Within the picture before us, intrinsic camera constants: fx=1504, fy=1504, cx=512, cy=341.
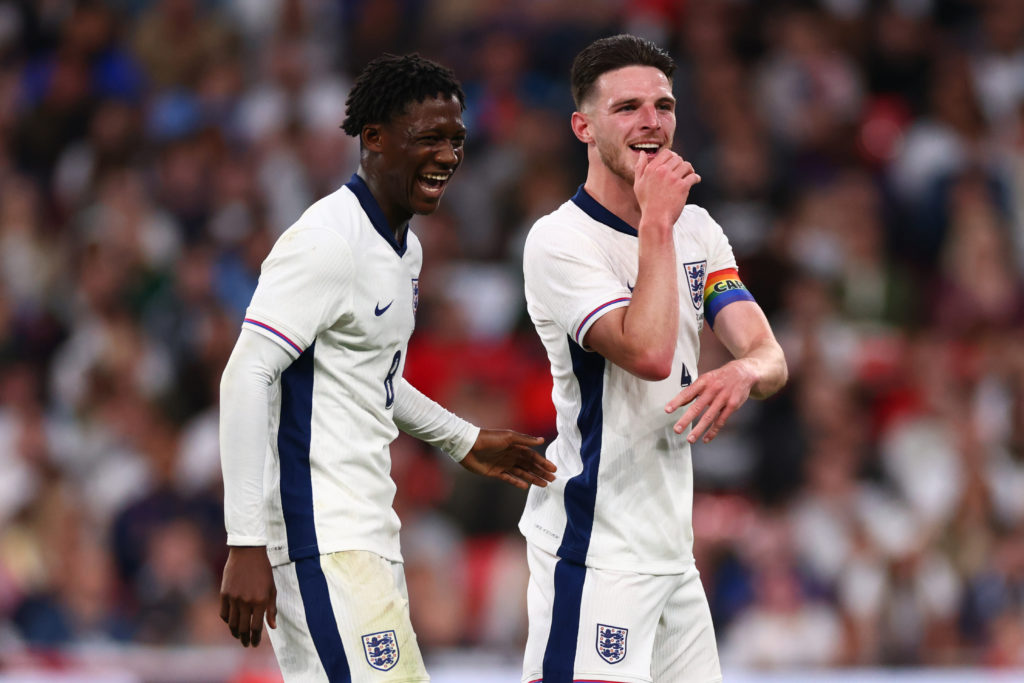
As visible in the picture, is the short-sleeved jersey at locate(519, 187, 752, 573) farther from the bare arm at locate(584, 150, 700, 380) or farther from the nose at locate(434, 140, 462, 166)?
the nose at locate(434, 140, 462, 166)

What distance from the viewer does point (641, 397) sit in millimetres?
4324

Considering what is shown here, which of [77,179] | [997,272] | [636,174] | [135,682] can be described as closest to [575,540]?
[636,174]

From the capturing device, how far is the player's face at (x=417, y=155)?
4148 mm

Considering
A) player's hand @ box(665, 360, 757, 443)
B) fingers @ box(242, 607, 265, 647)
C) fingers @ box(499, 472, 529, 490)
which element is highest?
player's hand @ box(665, 360, 757, 443)

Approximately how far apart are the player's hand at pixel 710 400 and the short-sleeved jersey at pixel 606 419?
0.23 metres

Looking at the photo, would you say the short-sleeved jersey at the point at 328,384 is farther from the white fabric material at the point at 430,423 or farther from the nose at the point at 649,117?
the nose at the point at 649,117

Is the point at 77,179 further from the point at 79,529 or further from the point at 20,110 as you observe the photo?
the point at 79,529

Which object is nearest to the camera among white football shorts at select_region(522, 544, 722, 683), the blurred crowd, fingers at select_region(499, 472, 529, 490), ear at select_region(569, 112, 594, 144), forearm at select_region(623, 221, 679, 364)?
forearm at select_region(623, 221, 679, 364)

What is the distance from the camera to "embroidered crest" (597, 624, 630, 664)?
4246 millimetres

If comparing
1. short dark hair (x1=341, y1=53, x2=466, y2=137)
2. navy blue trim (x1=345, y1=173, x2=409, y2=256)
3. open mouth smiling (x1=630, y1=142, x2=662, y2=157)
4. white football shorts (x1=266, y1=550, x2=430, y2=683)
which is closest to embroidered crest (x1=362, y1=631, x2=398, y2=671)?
white football shorts (x1=266, y1=550, x2=430, y2=683)

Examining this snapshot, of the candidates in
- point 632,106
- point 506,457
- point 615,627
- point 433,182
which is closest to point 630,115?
point 632,106

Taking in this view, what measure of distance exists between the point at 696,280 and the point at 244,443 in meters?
1.46

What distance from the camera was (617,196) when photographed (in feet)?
14.6

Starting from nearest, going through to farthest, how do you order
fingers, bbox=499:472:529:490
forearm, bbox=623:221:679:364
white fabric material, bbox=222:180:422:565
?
white fabric material, bbox=222:180:422:565
forearm, bbox=623:221:679:364
fingers, bbox=499:472:529:490
